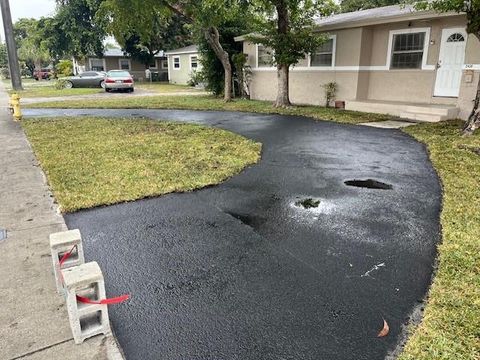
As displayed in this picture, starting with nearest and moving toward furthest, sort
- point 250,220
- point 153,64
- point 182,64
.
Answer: point 250,220
point 182,64
point 153,64

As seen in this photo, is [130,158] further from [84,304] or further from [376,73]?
[376,73]

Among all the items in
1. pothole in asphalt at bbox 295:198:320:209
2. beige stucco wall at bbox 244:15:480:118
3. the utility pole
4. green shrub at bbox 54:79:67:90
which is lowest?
pothole in asphalt at bbox 295:198:320:209

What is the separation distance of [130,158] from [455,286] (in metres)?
5.64

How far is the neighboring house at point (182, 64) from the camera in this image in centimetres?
3136

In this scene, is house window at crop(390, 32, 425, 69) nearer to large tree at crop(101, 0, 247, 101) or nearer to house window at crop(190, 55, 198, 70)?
large tree at crop(101, 0, 247, 101)

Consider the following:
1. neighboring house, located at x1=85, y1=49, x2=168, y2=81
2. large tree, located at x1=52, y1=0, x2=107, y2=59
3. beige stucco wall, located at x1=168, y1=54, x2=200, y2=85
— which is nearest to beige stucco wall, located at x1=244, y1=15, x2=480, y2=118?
beige stucco wall, located at x1=168, y1=54, x2=200, y2=85

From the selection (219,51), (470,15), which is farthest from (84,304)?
(219,51)

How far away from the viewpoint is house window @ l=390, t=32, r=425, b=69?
38.7 feet

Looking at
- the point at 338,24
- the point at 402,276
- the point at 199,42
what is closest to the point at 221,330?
the point at 402,276

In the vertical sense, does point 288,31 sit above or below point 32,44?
below

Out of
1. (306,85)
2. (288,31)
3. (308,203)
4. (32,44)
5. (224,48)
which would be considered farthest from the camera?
(32,44)

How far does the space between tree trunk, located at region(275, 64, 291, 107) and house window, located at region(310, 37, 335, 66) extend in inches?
44.8

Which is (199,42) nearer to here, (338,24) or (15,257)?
(338,24)

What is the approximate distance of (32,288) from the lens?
297cm
